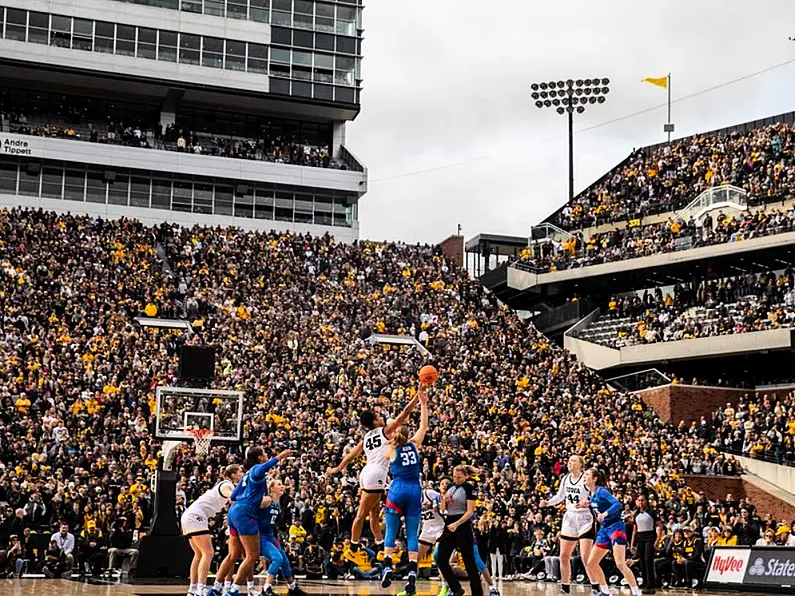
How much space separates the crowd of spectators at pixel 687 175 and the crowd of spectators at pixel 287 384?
1043cm

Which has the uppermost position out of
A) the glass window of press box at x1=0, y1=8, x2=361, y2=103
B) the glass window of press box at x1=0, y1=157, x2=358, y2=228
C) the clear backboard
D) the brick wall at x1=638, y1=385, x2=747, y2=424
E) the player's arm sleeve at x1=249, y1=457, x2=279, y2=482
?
the glass window of press box at x1=0, y1=8, x2=361, y2=103

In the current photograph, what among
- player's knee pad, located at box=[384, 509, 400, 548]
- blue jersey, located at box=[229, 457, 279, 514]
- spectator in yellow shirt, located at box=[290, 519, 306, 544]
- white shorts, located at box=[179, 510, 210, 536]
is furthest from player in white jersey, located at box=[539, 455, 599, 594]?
spectator in yellow shirt, located at box=[290, 519, 306, 544]

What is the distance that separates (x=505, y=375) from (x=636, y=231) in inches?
600

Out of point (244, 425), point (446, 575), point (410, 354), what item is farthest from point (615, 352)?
point (446, 575)

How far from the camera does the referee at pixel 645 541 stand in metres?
25.8

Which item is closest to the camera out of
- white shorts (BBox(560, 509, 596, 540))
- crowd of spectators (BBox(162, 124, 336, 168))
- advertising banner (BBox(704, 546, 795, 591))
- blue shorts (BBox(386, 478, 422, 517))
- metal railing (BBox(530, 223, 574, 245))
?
blue shorts (BBox(386, 478, 422, 517))

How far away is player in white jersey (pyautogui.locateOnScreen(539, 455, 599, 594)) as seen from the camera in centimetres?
1866

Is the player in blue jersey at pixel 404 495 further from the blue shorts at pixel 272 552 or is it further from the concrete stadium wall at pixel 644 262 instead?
the concrete stadium wall at pixel 644 262

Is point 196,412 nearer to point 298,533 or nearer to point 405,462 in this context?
point 298,533

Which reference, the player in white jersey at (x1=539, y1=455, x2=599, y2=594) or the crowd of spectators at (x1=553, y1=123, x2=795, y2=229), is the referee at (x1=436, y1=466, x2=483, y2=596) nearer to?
the player in white jersey at (x1=539, y1=455, x2=599, y2=594)

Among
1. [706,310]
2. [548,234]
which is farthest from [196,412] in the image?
[548,234]

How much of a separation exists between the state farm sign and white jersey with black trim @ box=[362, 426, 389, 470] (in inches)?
414

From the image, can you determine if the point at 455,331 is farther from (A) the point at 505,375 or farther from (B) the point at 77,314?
(B) the point at 77,314

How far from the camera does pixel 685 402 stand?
49406mm
